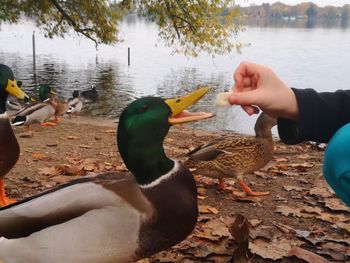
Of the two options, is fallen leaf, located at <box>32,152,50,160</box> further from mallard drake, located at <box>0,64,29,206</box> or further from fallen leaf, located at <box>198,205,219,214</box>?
fallen leaf, located at <box>198,205,219,214</box>

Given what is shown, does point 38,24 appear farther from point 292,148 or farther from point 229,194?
point 229,194

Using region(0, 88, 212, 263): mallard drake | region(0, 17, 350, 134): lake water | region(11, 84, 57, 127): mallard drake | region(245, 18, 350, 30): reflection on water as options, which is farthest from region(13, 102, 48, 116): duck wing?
region(245, 18, 350, 30): reflection on water

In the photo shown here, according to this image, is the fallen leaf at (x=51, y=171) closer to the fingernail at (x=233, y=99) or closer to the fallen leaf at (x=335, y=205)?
the fallen leaf at (x=335, y=205)

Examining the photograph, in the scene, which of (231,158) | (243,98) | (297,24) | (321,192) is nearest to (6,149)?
(231,158)

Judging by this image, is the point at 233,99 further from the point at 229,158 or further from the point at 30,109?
the point at 30,109

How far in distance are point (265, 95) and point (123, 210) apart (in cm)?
90

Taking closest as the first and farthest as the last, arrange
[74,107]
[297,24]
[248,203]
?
[248,203] < [74,107] < [297,24]

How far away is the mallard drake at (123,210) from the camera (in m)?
2.10

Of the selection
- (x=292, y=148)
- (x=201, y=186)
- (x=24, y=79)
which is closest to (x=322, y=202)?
(x=201, y=186)

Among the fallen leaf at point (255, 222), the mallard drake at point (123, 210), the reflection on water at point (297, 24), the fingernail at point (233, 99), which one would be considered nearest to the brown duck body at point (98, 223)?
the mallard drake at point (123, 210)

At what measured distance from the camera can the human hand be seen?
6.73 feet

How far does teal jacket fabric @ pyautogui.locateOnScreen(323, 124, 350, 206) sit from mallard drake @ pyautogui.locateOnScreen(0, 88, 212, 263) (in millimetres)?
884

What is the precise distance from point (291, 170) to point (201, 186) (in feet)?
4.69

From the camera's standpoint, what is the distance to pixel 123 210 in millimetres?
2104
